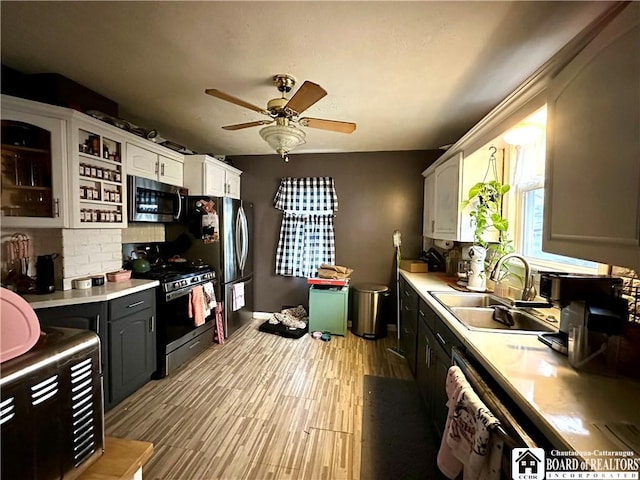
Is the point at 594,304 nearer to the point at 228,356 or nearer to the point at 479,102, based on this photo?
the point at 479,102

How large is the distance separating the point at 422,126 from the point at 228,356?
3125 mm

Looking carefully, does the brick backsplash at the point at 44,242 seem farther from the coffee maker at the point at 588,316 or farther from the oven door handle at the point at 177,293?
the coffee maker at the point at 588,316

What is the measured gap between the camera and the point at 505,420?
88 cm

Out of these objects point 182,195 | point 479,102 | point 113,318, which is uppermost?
point 479,102

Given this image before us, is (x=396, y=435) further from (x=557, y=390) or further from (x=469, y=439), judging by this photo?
(x=557, y=390)

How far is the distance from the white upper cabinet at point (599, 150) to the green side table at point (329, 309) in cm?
253

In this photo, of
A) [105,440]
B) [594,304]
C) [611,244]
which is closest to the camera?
[105,440]

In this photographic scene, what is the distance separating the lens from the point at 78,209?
6.51 ft

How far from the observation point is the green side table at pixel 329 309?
3467 millimetres

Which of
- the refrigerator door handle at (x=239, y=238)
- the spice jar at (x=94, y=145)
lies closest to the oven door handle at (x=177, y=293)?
the refrigerator door handle at (x=239, y=238)

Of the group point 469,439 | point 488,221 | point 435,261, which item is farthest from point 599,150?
point 435,261

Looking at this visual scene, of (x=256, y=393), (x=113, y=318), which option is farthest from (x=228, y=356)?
(x=113, y=318)

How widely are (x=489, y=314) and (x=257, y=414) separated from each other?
1.80m

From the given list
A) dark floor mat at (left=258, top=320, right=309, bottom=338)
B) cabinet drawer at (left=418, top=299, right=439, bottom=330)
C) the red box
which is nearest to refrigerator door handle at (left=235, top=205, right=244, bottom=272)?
dark floor mat at (left=258, top=320, right=309, bottom=338)
